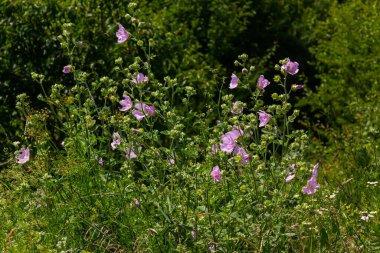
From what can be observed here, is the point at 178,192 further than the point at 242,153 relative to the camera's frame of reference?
Yes

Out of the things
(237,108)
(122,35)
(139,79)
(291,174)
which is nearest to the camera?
(237,108)

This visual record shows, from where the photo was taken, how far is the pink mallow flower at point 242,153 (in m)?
3.39

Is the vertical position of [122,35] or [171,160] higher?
[122,35]

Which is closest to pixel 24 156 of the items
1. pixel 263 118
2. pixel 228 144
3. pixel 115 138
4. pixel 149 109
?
pixel 115 138

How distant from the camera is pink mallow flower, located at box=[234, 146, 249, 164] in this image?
11.1ft

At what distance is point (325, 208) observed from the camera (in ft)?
12.0

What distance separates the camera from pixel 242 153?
3.41 meters

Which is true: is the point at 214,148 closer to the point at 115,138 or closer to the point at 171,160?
the point at 171,160

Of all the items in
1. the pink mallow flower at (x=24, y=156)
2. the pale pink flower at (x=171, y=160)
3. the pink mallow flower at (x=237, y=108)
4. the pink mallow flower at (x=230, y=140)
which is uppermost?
the pink mallow flower at (x=237, y=108)

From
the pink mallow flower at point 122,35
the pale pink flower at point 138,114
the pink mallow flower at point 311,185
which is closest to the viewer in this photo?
the pink mallow flower at point 311,185

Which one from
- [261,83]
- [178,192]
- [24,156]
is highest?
[261,83]

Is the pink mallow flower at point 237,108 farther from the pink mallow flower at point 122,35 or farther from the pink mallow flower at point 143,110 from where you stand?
the pink mallow flower at point 122,35

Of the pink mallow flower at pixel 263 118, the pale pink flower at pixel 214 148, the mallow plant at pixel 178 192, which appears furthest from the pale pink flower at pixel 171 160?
the pink mallow flower at pixel 263 118

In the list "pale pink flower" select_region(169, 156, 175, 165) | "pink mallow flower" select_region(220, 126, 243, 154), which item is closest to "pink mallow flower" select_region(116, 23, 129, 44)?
"pale pink flower" select_region(169, 156, 175, 165)
